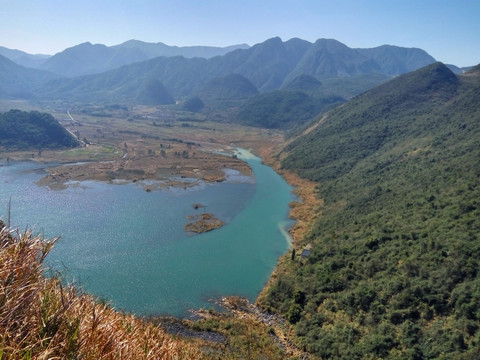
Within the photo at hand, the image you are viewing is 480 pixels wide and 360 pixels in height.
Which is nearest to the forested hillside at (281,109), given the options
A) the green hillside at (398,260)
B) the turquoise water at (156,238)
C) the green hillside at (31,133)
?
the green hillside at (31,133)

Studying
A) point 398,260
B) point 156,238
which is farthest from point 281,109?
point 398,260

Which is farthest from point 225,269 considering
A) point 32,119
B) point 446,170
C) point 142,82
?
point 142,82

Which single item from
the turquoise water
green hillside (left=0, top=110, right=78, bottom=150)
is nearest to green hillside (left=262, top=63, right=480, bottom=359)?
the turquoise water

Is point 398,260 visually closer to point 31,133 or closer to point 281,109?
point 31,133

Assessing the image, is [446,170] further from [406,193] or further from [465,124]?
[465,124]

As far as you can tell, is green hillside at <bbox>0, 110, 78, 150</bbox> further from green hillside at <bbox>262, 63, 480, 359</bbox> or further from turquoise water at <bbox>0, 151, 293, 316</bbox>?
green hillside at <bbox>262, 63, 480, 359</bbox>

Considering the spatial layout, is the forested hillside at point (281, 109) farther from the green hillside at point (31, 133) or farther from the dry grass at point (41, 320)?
the dry grass at point (41, 320)
